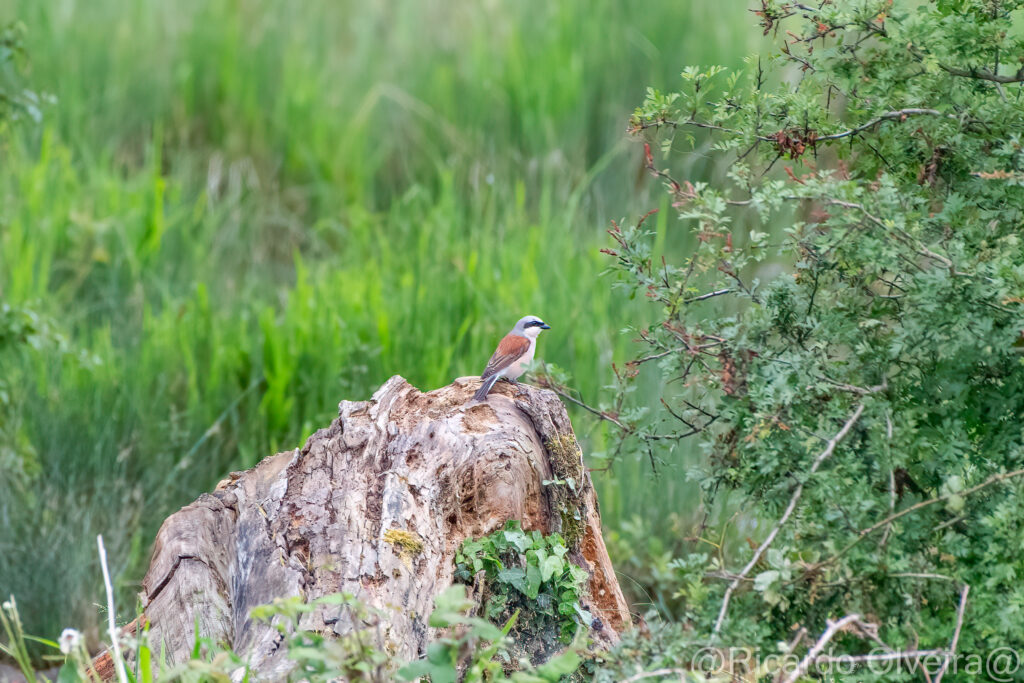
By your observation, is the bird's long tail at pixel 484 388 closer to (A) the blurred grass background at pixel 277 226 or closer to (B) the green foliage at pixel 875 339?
(A) the blurred grass background at pixel 277 226

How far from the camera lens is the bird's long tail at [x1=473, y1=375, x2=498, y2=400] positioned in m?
3.43

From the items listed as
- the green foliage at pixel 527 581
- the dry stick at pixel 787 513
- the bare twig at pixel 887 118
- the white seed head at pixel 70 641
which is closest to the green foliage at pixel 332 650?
the white seed head at pixel 70 641

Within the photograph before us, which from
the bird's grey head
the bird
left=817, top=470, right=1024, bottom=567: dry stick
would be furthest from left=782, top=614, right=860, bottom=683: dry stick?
the bird's grey head

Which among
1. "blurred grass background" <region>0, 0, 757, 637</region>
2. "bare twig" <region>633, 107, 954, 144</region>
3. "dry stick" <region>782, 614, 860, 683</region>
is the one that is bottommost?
"blurred grass background" <region>0, 0, 757, 637</region>

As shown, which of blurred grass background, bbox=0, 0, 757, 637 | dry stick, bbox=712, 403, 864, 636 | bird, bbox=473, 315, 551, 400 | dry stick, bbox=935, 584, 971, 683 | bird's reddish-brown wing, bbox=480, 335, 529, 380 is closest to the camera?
dry stick, bbox=935, 584, 971, 683

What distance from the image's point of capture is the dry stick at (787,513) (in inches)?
95.7

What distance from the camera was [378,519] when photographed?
9.55 ft

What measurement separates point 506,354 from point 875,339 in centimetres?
160

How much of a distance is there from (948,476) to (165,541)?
2044mm

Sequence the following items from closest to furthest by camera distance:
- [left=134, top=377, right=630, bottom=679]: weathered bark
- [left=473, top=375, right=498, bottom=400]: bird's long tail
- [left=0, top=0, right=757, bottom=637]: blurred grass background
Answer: [left=134, top=377, right=630, bottom=679]: weathered bark
[left=473, top=375, right=498, bottom=400]: bird's long tail
[left=0, top=0, right=757, bottom=637]: blurred grass background

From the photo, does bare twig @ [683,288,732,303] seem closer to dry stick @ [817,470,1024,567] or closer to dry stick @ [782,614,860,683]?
dry stick @ [817,470,1024,567]

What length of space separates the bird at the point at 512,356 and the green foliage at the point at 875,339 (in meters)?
0.66

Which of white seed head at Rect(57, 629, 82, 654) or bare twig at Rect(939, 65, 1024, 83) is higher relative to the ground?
bare twig at Rect(939, 65, 1024, 83)

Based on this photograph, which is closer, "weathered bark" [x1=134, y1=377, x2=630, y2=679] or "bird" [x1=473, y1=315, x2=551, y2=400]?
"weathered bark" [x1=134, y1=377, x2=630, y2=679]
